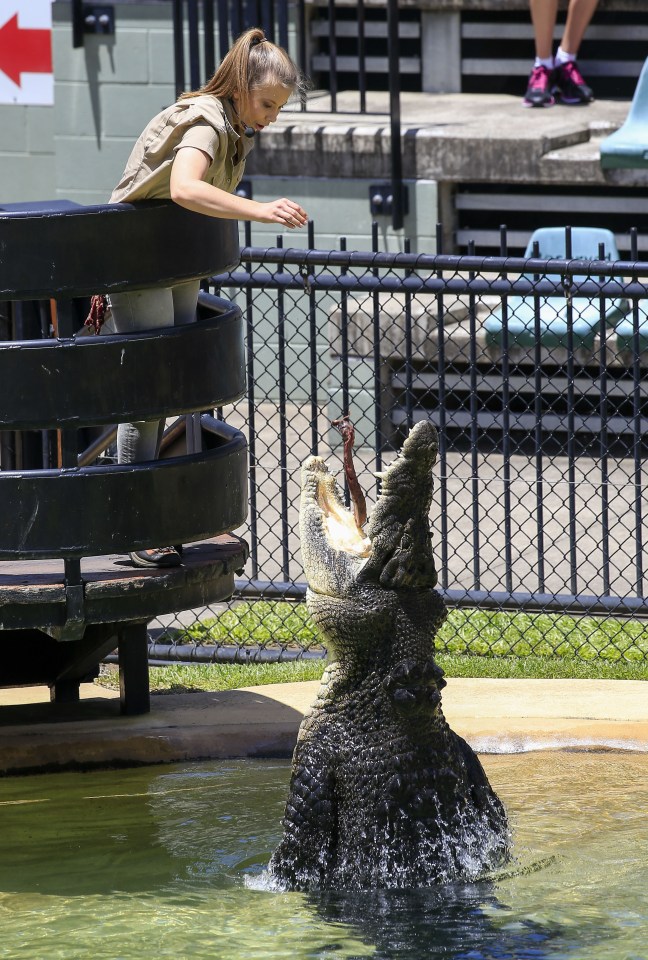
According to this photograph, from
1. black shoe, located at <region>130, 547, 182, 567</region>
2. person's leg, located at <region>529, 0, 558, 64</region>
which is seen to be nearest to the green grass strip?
black shoe, located at <region>130, 547, 182, 567</region>

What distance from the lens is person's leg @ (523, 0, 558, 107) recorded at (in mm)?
10297

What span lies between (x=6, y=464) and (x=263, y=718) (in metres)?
1.39

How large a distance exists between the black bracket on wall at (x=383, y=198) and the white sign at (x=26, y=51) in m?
2.94

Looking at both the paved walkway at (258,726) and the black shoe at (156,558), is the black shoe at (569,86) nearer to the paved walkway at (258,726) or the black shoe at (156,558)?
the paved walkway at (258,726)

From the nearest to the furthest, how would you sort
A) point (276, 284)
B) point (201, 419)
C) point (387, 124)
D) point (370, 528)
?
point (370, 528) → point (201, 419) → point (276, 284) → point (387, 124)

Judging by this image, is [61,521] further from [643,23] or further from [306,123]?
[643,23]

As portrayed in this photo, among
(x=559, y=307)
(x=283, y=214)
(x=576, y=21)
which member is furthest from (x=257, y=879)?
(x=576, y=21)

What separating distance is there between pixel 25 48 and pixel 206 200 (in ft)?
26.5

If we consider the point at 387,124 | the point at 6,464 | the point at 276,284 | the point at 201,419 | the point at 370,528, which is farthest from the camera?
the point at 387,124

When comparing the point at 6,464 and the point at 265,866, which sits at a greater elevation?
the point at 6,464

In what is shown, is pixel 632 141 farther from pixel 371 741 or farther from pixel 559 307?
pixel 371 741

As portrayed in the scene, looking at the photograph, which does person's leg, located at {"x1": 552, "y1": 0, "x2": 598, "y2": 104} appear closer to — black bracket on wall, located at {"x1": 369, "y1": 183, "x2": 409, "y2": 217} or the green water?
black bracket on wall, located at {"x1": 369, "y1": 183, "x2": 409, "y2": 217}

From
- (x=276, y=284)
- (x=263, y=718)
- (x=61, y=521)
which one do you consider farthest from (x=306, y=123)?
(x=61, y=521)

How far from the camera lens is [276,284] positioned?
6.51 metres
